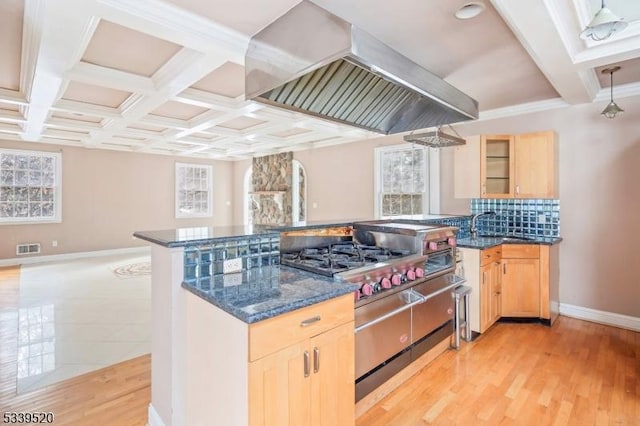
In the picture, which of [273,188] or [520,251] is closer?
[520,251]

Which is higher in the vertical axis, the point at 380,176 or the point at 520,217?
the point at 380,176

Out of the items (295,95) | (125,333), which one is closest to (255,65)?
(295,95)

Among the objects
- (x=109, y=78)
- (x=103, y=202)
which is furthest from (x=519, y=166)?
(x=103, y=202)

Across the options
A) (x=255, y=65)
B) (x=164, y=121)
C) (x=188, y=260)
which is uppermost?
(x=164, y=121)

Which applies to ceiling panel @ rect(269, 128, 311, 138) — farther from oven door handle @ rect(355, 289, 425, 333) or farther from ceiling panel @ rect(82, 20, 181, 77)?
oven door handle @ rect(355, 289, 425, 333)

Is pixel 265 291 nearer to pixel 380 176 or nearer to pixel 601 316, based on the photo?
pixel 601 316

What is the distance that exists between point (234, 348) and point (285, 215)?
21.8 ft

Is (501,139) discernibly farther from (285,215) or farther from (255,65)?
(285,215)

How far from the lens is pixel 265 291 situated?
154 centimetres

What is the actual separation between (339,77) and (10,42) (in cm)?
282

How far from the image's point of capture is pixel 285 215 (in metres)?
7.94

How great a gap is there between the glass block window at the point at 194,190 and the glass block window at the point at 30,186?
100 inches

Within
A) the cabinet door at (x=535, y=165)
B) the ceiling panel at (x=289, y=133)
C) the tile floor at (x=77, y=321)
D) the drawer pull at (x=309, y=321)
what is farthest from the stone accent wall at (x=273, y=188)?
the drawer pull at (x=309, y=321)

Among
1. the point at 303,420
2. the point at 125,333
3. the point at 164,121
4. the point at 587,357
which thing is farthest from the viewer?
the point at 164,121
